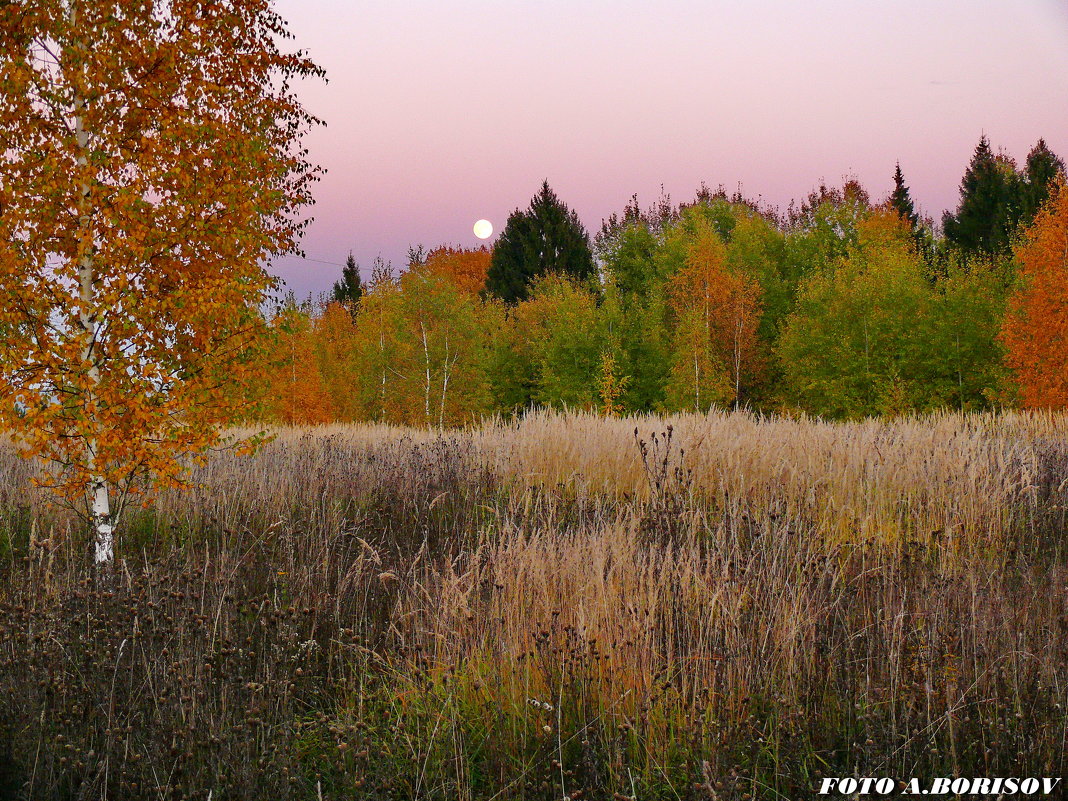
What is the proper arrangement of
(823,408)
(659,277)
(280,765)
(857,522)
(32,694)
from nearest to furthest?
1. (280,765)
2. (32,694)
3. (857,522)
4. (823,408)
5. (659,277)

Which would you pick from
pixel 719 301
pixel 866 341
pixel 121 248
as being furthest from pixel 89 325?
pixel 719 301

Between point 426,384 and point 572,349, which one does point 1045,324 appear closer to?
point 572,349

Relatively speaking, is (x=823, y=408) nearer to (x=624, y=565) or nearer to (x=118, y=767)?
(x=624, y=565)

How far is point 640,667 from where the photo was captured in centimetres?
353

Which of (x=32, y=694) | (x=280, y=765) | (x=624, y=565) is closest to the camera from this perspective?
(x=280, y=765)

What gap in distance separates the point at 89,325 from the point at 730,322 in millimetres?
33114

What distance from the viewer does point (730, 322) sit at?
120ft

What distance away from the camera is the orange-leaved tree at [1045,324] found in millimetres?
24109

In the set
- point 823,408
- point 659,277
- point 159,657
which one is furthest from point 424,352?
point 159,657

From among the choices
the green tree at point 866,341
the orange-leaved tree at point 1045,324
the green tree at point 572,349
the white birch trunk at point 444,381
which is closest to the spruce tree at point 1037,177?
the green tree at point 866,341

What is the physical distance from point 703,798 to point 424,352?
32809 millimetres

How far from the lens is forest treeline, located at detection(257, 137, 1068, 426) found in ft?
99.5

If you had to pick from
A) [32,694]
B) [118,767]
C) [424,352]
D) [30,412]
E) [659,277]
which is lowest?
[118,767]

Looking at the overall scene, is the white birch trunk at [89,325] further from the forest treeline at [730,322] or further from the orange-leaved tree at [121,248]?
the forest treeline at [730,322]
